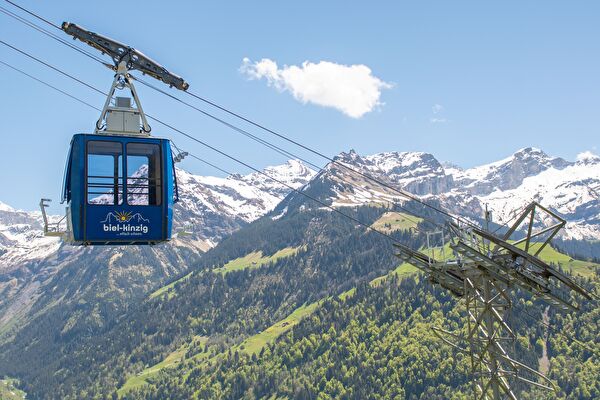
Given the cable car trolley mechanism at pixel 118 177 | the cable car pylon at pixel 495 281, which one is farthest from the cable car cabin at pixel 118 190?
the cable car pylon at pixel 495 281

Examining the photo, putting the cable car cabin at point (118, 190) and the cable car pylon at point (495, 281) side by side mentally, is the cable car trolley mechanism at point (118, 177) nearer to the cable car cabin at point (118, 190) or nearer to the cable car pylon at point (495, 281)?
the cable car cabin at point (118, 190)

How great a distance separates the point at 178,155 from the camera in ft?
119

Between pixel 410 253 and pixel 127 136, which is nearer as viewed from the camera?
pixel 127 136

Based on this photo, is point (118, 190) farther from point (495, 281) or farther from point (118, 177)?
point (495, 281)

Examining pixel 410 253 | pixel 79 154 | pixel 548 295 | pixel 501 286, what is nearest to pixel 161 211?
pixel 79 154

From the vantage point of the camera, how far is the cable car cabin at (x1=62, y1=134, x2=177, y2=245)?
111ft

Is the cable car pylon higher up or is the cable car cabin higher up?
the cable car cabin

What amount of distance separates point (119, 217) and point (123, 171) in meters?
2.22

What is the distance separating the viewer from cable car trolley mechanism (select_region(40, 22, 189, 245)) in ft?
111

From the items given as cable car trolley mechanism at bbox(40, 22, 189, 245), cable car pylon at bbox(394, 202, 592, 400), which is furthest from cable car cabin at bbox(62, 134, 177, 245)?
cable car pylon at bbox(394, 202, 592, 400)

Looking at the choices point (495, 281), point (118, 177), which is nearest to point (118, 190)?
point (118, 177)

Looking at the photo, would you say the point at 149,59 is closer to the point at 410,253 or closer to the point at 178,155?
the point at 178,155

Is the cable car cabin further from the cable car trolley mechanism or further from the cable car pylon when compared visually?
the cable car pylon

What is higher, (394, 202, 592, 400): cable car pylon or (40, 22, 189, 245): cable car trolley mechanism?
(40, 22, 189, 245): cable car trolley mechanism
